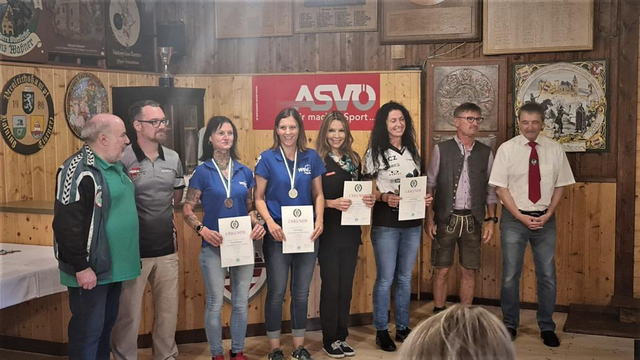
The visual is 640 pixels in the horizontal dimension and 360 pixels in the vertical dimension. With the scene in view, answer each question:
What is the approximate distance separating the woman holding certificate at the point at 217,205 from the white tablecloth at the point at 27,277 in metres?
0.71

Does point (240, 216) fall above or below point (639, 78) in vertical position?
below

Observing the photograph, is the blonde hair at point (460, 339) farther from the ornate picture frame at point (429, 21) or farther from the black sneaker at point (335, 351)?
the ornate picture frame at point (429, 21)

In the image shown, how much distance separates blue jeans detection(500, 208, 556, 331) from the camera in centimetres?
429

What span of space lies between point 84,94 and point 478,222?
2790 mm

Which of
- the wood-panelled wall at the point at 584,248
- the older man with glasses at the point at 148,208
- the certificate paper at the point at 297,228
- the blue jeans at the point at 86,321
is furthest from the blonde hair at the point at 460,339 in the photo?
the wood-panelled wall at the point at 584,248

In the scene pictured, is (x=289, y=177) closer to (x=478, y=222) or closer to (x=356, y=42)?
(x=478, y=222)

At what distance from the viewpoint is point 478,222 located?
4387 millimetres

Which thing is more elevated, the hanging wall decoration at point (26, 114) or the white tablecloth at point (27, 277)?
the hanging wall decoration at point (26, 114)

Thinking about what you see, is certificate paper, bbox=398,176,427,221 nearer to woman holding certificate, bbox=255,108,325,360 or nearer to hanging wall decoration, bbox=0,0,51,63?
woman holding certificate, bbox=255,108,325,360

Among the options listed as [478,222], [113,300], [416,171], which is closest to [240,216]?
[113,300]

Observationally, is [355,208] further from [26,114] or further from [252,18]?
[252,18]

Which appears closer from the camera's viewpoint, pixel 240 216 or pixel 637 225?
pixel 240 216

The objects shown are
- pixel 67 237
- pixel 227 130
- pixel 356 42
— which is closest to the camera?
pixel 67 237

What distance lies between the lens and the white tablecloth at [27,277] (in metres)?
3.21
